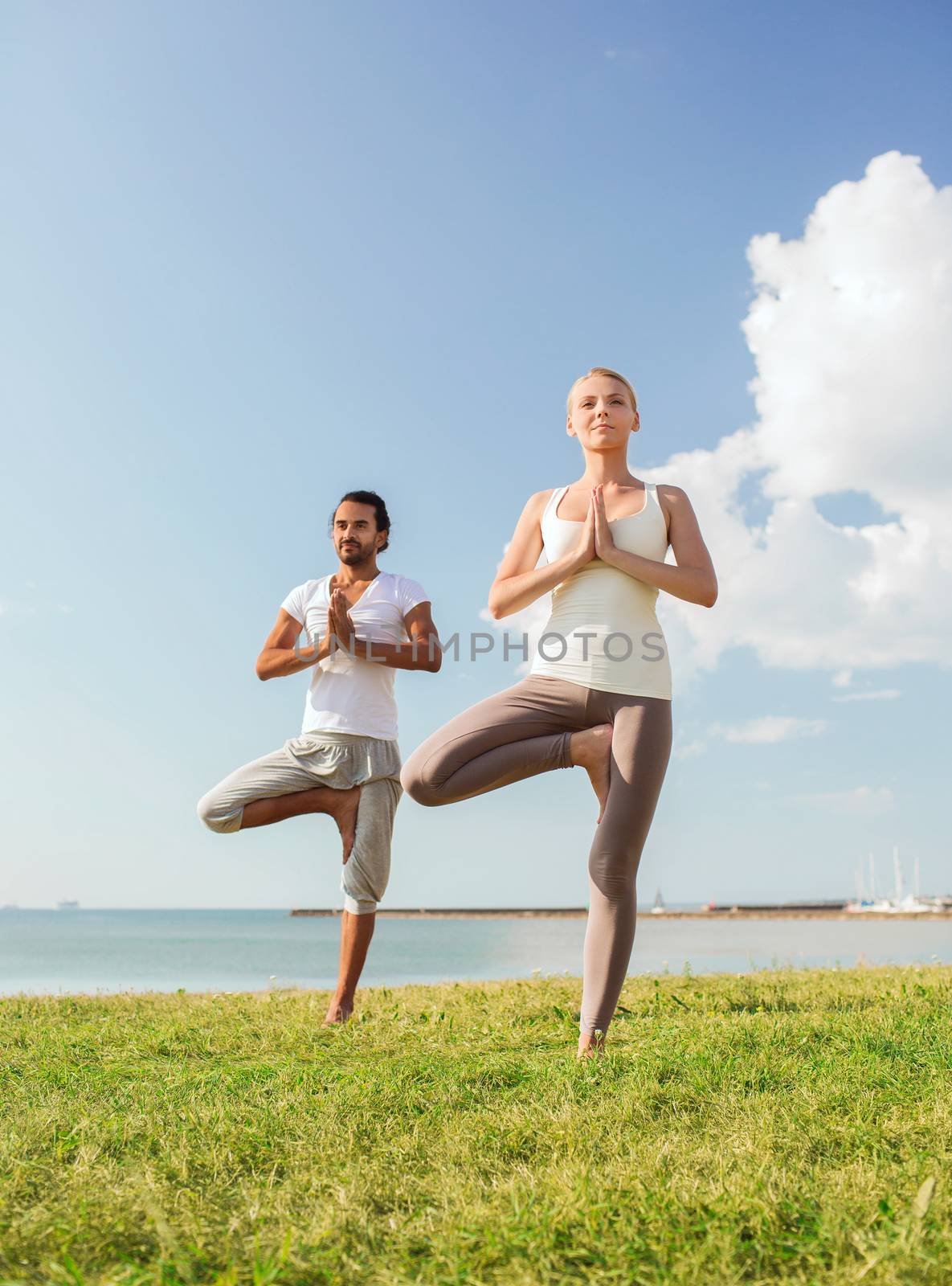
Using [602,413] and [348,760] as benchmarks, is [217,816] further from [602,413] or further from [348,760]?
[602,413]

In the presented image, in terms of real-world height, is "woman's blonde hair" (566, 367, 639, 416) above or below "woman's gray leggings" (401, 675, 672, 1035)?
above

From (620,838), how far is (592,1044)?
3.01 feet

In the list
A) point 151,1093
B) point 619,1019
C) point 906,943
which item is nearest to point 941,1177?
point 151,1093

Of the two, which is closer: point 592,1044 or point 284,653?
point 592,1044

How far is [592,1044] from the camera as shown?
4.39m

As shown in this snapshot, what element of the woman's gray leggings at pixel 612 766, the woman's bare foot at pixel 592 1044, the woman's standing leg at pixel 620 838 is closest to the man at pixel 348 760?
the woman's gray leggings at pixel 612 766

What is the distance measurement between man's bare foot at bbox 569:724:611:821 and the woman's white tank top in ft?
0.72

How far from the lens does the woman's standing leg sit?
14.9 feet

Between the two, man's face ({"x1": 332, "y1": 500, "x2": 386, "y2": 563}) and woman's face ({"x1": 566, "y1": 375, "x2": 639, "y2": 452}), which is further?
man's face ({"x1": 332, "y1": 500, "x2": 386, "y2": 563})

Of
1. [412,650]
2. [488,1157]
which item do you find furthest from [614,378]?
[488,1157]

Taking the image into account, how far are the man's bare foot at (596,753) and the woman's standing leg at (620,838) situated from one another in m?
0.03

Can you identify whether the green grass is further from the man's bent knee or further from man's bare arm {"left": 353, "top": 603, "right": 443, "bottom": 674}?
man's bare arm {"left": 353, "top": 603, "right": 443, "bottom": 674}

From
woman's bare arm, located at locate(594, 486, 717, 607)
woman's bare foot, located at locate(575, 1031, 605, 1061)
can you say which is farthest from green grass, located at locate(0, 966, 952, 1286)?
woman's bare arm, located at locate(594, 486, 717, 607)

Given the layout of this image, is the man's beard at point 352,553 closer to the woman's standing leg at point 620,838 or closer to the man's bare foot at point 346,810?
the man's bare foot at point 346,810
